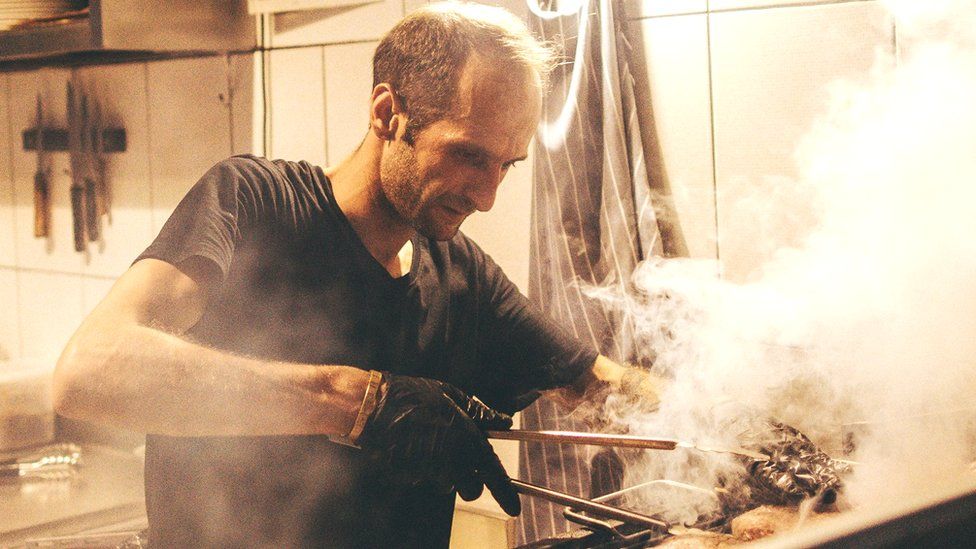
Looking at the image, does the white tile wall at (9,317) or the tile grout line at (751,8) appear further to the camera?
the white tile wall at (9,317)

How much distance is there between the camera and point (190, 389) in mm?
1375

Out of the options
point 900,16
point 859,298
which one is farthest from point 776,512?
point 900,16

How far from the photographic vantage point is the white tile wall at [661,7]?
2.09 m

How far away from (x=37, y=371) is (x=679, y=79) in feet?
7.65

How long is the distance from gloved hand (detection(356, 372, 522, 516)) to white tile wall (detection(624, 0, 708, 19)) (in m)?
1.08

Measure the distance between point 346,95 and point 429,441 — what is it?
5.19 ft

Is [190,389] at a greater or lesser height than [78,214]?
lesser

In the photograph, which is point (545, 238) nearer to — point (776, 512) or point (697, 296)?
point (697, 296)

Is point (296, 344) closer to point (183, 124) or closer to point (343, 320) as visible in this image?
point (343, 320)

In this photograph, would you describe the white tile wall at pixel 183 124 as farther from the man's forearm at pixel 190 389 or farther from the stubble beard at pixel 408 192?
the man's forearm at pixel 190 389

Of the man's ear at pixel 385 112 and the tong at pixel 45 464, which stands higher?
the man's ear at pixel 385 112

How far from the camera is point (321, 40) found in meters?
2.83

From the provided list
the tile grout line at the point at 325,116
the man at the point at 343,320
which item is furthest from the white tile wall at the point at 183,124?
the man at the point at 343,320

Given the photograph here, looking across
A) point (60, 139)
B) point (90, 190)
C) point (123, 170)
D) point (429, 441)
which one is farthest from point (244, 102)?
point (429, 441)
